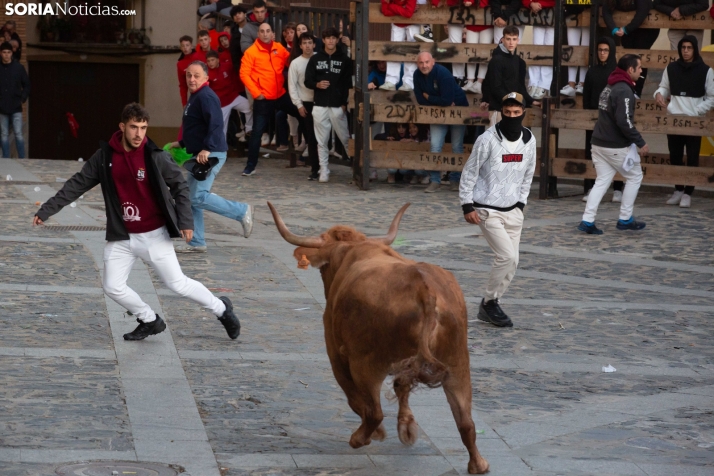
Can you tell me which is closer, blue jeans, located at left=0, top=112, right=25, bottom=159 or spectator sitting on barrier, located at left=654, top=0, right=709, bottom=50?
spectator sitting on barrier, located at left=654, top=0, right=709, bottom=50

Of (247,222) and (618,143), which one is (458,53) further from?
(247,222)

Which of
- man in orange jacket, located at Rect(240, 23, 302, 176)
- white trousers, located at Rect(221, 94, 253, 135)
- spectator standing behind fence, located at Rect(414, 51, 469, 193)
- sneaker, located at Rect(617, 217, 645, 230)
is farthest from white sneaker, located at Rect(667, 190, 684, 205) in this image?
white trousers, located at Rect(221, 94, 253, 135)

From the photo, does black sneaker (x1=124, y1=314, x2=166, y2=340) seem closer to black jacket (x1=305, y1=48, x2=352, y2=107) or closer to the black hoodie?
the black hoodie

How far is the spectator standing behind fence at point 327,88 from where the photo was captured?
57.0ft

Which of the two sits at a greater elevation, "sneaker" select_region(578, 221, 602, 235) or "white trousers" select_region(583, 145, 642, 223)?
"white trousers" select_region(583, 145, 642, 223)

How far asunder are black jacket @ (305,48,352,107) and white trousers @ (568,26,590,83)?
3432mm

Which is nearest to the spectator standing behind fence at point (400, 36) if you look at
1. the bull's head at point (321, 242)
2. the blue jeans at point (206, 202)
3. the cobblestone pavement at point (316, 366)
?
the cobblestone pavement at point (316, 366)

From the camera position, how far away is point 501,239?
349 inches

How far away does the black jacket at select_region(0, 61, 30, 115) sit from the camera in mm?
20109

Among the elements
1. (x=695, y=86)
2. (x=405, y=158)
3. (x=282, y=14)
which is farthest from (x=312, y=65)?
(x=695, y=86)

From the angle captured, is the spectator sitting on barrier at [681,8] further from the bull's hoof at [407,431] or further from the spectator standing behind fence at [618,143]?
the bull's hoof at [407,431]

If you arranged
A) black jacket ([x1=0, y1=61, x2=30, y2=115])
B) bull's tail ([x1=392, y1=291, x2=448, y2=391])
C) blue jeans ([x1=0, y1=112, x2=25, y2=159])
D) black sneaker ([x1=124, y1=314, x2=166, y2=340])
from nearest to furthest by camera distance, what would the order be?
bull's tail ([x1=392, y1=291, x2=448, y2=391]), black sneaker ([x1=124, y1=314, x2=166, y2=340]), black jacket ([x1=0, y1=61, x2=30, y2=115]), blue jeans ([x1=0, y1=112, x2=25, y2=159])

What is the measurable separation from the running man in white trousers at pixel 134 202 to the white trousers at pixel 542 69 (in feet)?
32.7

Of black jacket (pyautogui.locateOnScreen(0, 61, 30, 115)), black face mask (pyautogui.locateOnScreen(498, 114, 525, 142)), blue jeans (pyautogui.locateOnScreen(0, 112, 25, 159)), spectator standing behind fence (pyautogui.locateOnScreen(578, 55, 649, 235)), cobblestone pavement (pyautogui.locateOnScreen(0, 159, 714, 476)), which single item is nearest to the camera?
cobblestone pavement (pyautogui.locateOnScreen(0, 159, 714, 476))
